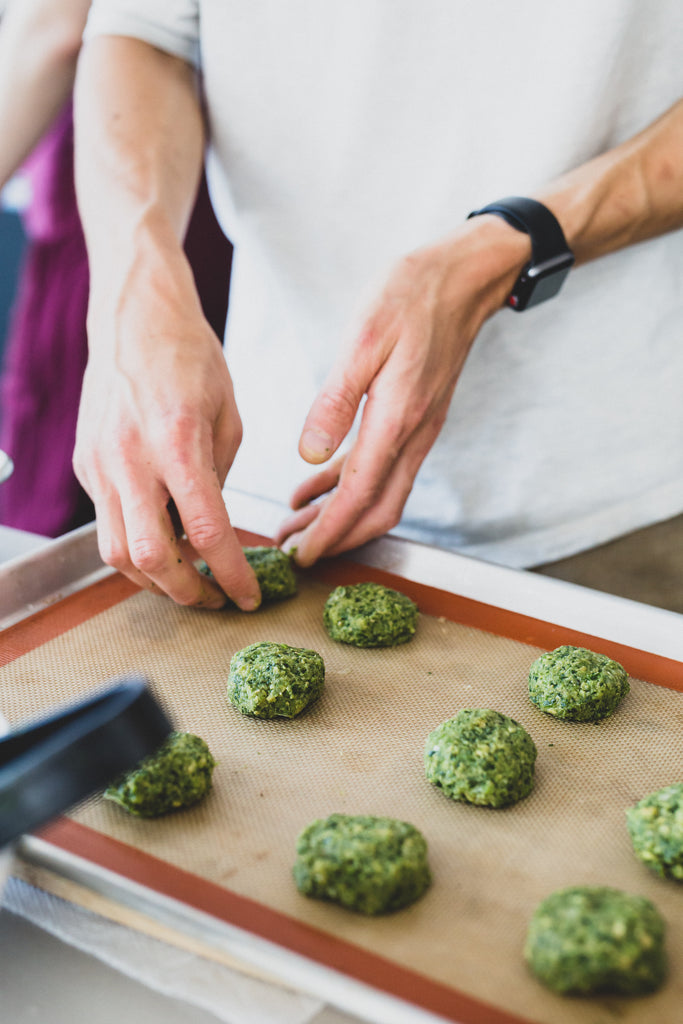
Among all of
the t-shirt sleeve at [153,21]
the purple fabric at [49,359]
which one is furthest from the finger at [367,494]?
the purple fabric at [49,359]

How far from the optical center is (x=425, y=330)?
1435 millimetres

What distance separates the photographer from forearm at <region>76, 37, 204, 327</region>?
1.50 metres

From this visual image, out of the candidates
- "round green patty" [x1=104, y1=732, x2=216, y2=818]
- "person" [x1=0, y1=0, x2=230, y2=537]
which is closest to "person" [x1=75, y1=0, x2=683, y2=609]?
"round green patty" [x1=104, y1=732, x2=216, y2=818]

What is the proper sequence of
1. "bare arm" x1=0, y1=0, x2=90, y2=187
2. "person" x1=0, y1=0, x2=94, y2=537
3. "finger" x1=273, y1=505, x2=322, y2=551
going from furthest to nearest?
"person" x1=0, y1=0, x2=94, y2=537
"bare arm" x1=0, y1=0, x2=90, y2=187
"finger" x1=273, y1=505, x2=322, y2=551

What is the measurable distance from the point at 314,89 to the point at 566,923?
1.51m

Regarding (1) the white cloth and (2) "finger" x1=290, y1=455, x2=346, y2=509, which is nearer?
(1) the white cloth

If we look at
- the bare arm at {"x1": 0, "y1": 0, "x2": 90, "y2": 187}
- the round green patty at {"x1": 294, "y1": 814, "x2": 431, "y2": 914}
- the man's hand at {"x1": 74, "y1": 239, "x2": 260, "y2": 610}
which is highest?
the bare arm at {"x1": 0, "y1": 0, "x2": 90, "y2": 187}

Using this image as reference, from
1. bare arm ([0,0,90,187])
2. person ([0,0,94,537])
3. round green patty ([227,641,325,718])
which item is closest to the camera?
round green patty ([227,641,325,718])

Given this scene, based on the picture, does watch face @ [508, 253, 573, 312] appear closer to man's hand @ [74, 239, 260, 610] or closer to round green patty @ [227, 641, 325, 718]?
man's hand @ [74, 239, 260, 610]

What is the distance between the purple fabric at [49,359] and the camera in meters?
3.07

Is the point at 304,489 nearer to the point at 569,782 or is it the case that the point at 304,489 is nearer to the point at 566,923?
the point at 569,782

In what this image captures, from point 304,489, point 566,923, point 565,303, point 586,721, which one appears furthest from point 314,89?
point 566,923

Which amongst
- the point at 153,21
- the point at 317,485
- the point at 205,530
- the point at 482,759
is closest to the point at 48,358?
the point at 153,21

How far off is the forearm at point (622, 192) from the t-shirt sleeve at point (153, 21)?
79 cm
